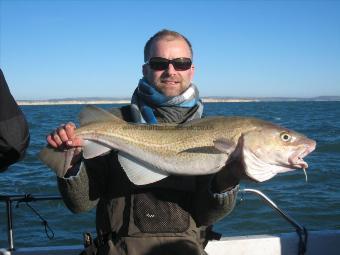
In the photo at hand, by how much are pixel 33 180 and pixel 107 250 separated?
447 inches

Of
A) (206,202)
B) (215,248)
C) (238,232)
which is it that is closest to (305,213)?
(238,232)

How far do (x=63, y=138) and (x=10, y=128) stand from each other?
103cm

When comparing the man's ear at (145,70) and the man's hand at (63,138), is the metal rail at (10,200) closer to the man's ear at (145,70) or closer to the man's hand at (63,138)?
the man's hand at (63,138)

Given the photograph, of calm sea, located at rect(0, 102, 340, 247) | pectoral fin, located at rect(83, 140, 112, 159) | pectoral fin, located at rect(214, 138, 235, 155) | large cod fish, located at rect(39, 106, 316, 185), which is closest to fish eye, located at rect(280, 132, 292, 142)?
large cod fish, located at rect(39, 106, 316, 185)

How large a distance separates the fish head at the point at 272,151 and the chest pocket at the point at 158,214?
70 cm

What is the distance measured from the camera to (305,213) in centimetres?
1081

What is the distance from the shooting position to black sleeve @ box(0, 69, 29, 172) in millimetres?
2508

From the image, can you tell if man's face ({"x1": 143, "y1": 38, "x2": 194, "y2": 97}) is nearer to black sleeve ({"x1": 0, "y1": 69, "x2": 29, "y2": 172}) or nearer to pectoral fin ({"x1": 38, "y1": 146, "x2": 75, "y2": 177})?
pectoral fin ({"x1": 38, "y1": 146, "x2": 75, "y2": 177})

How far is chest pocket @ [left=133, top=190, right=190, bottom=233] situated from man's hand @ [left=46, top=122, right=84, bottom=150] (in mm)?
694

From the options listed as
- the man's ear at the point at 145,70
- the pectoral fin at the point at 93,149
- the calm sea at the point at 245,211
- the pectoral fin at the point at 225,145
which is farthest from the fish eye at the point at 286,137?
the calm sea at the point at 245,211

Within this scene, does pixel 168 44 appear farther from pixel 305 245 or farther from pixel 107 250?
pixel 305 245

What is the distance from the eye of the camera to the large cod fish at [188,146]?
136 inches

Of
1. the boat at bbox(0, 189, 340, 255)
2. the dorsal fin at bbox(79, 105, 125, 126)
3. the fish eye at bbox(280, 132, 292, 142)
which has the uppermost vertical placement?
the dorsal fin at bbox(79, 105, 125, 126)

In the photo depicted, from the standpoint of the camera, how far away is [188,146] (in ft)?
12.0
